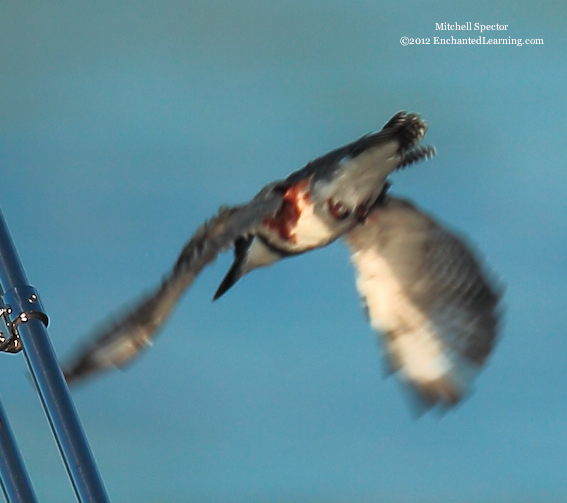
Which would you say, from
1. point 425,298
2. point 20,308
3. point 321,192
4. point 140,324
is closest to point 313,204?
point 321,192

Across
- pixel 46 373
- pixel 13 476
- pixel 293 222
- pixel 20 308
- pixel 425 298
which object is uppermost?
pixel 293 222

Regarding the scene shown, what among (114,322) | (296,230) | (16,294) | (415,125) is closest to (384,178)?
(415,125)

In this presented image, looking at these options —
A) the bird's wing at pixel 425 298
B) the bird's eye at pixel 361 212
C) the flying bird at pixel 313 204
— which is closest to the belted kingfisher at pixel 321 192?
the flying bird at pixel 313 204

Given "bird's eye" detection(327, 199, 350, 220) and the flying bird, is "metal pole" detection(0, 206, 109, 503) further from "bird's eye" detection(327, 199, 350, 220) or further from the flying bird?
"bird's eye" detection(327, 199, 350, 220)

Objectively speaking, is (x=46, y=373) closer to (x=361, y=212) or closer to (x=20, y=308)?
(x=20, y=308)

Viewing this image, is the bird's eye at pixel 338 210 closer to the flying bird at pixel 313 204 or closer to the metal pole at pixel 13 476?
the flying bird at pixel 313 204

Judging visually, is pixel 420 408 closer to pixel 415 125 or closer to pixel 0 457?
pixel 415 125

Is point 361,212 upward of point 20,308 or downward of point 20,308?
upward

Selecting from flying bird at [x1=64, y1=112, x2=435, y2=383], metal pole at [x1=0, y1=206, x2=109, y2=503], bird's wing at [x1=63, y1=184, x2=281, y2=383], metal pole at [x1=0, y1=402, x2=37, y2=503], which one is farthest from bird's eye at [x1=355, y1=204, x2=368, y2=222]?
metal pole at [x1=0, y1=402, x2=37, y2=503]

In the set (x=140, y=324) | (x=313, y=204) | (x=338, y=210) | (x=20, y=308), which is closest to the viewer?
(x=20, y=308)
